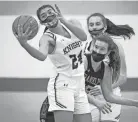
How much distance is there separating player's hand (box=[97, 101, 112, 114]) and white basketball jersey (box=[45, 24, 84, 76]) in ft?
0.93

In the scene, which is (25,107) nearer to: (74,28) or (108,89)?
(108,89)

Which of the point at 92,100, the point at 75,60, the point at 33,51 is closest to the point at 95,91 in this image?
the point at 92,100

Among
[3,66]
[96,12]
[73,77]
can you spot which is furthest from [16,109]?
[96,12]

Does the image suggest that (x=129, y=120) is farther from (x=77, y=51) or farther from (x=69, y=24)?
(x=69, y=24)

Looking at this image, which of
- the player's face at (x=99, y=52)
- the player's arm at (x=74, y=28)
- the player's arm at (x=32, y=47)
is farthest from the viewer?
the player's face at (x=99, y=52)

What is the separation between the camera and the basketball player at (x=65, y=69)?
1852mm

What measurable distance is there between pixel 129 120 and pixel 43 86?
0.55 m

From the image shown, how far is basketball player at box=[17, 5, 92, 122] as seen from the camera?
1852mm

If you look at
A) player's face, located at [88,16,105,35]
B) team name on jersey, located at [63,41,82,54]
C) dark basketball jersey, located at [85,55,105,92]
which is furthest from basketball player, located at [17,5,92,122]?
player's face, located at [88,16,105,35]

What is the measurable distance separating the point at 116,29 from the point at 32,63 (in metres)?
0.53

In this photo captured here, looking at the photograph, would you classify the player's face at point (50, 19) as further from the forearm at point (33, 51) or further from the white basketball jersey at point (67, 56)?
the forearm at point (33, 51)

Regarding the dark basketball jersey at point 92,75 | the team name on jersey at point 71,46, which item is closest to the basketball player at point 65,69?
the team name on jersey at point 71,46

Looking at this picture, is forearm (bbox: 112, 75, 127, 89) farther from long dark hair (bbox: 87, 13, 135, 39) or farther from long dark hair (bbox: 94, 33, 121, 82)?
long dark hair (bbox: 87, 13, 135, 39)

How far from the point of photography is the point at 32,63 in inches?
90.4
